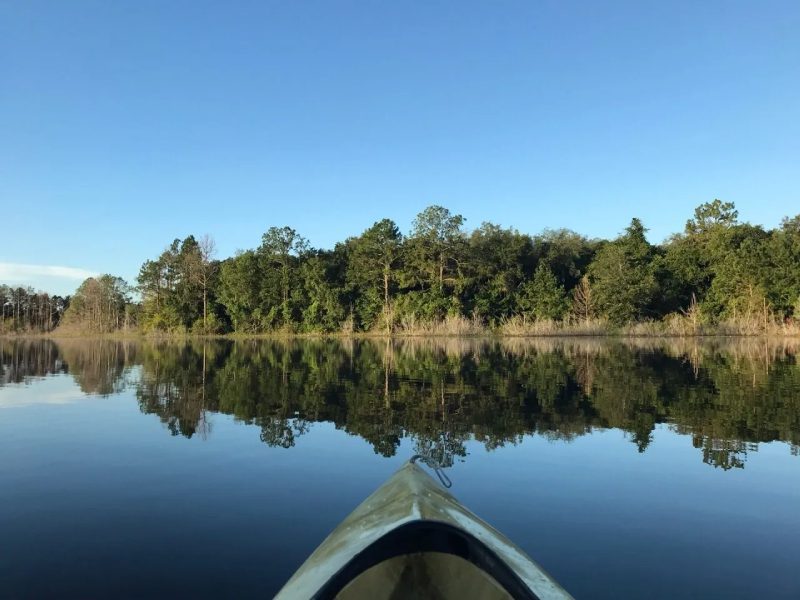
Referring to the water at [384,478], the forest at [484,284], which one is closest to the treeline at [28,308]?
the forest at [484,284]

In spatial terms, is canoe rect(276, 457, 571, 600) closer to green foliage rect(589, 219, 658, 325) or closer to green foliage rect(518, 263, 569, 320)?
green foliage rect(589, 219, 658, 325)

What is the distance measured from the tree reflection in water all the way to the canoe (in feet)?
10.6

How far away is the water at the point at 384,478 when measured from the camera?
349 centimetres

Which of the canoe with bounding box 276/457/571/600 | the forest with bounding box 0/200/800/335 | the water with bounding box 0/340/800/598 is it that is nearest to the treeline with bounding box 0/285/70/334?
the forest with bounding box 0/200/800/335

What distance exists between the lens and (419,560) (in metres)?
2.95

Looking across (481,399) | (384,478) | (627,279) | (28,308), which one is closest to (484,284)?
(627,279)

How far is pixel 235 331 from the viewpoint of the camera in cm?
4538

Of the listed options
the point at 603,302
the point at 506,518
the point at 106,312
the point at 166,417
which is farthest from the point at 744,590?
the point at 106,312

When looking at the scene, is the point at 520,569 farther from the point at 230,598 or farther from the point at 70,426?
the point at 70,426

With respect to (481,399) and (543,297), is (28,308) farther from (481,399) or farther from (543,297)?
(481,399)

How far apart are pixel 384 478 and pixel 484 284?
37273 mm

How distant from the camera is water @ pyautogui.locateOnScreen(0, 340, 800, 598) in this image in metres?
3.49

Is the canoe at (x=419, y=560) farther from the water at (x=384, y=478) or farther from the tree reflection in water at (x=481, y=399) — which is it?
the tree reflection in water at (x=481, y=399)

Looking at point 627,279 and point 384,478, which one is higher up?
point 627,279
